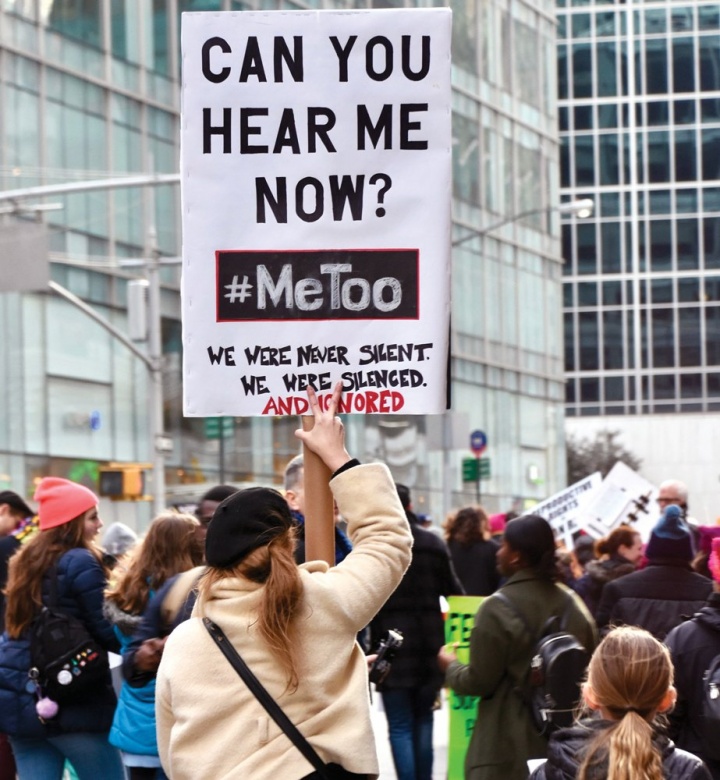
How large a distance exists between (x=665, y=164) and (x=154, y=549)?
72818mm

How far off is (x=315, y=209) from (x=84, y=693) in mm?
3031

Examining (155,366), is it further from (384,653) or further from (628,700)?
(628,700)

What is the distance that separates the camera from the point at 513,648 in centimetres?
661

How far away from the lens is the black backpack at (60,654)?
6.80 metres

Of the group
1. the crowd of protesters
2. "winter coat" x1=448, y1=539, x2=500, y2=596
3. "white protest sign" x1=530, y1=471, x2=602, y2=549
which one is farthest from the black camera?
"white protest sign" x1=530, y1=471, x2=602, y2=549

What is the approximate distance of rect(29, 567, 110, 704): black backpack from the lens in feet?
22.3

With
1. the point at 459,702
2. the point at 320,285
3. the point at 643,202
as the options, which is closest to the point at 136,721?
the point at 459,702

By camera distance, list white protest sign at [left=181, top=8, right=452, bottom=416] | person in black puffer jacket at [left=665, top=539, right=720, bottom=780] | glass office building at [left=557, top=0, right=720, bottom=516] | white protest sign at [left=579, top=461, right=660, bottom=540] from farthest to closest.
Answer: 1. glass office building at [left=557, top=0, right=720, bottom=516]
2. white protest sign at [left=579, top=461, right=660, bottom=540]
3. person in black puffer jacket at [left=665, top=539, right=720, bottom=780]
4. white protest sign at [left=181, top=8, right=452, bottom=416]

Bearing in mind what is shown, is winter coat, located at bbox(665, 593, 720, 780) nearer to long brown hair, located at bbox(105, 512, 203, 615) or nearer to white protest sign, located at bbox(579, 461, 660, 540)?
long brown hair, located at bbox(105, 512, 203, 615)

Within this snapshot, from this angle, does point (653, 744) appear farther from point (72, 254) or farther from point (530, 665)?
point (72, 254)

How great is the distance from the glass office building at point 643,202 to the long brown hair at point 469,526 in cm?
6482

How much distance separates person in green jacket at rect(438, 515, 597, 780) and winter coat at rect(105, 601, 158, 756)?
3.92 feet

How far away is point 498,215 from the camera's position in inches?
1922

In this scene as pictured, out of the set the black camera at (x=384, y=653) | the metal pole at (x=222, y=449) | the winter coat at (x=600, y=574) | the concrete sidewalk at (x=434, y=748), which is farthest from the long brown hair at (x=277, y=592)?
the metal pole at (x=222, y=449)
